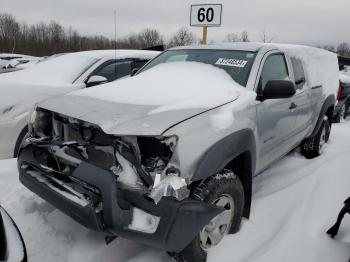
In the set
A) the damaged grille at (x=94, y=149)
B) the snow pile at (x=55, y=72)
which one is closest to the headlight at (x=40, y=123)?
the damaged grille at (x=94, y=149)

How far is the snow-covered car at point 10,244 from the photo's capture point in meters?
1.54

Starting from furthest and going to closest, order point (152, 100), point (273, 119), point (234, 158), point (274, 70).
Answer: point (274, 70) < point (273, 119) < point (234, 158) < point (152, 100)

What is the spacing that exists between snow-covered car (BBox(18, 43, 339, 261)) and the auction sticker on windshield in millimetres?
10

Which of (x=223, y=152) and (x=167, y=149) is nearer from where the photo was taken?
(x=167, y=149)

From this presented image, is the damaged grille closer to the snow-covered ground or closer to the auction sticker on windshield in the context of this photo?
the snow-covered ground

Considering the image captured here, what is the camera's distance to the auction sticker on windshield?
3379mm

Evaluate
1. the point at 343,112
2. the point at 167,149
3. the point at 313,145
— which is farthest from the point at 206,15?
the point at 167,149

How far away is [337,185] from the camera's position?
151 inches

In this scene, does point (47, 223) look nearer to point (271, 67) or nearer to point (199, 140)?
point (199, 140)

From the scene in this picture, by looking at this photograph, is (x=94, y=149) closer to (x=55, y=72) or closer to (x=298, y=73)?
(x=298, y=73)

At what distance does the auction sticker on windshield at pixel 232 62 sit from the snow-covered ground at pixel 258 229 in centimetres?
135

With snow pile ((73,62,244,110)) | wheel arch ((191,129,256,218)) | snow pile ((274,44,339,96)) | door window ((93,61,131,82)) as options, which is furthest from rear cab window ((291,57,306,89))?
door window ((93,61,131,82))

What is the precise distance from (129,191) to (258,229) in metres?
1.41

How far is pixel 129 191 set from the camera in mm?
2154
